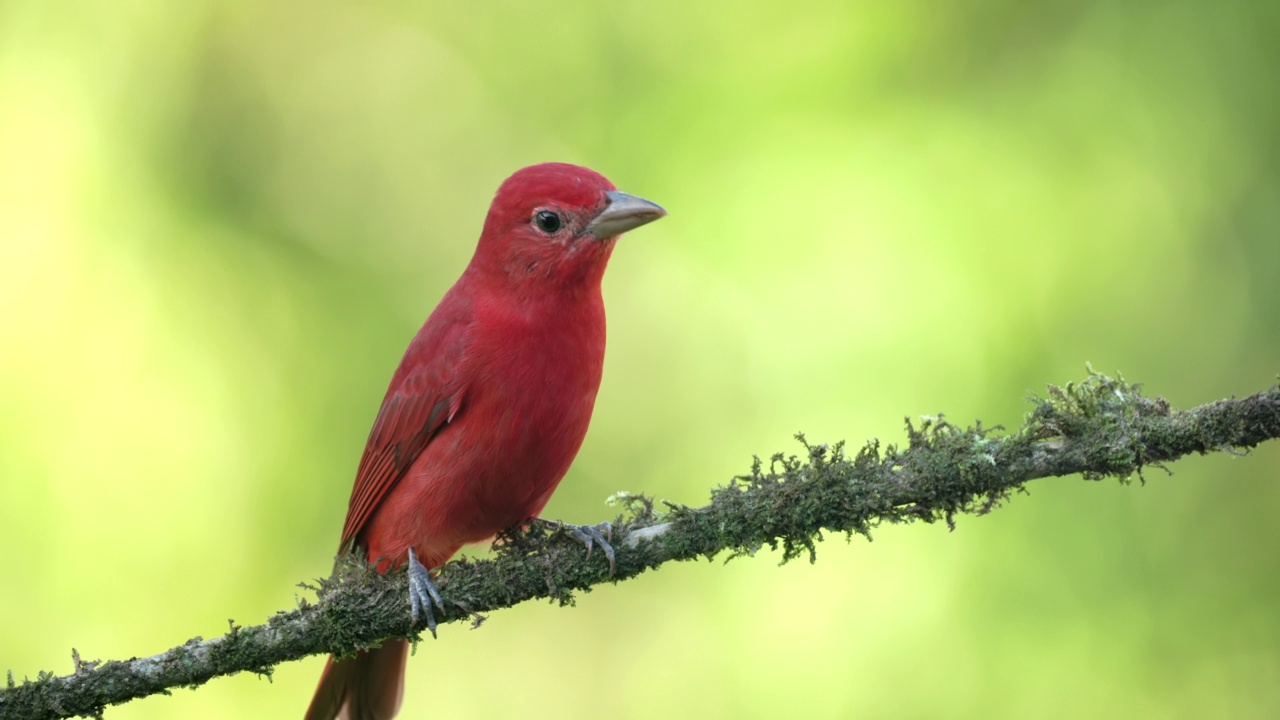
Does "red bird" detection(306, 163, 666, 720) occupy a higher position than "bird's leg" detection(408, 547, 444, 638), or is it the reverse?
"red bird" detection(306, 163, 666, 720)

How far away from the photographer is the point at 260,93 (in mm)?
6574

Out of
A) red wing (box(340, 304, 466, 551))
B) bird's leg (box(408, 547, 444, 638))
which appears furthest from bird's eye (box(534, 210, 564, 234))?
bird's leg (box(408, 547, 444, 638))

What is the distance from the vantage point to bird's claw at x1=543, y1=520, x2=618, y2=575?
123 inches

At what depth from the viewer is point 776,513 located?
9.64 ft

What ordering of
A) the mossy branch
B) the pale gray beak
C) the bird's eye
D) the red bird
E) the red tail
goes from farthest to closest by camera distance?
the red tail < the bird's eye < the pale gray beak < the red bird < the mossy branch

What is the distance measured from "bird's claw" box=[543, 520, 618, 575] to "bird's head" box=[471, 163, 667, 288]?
812mm

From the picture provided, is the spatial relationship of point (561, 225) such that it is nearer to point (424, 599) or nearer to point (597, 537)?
point (597, 537)

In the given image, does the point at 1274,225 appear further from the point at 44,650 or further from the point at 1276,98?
the point at 44,650

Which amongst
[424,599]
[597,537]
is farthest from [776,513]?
[424,599]

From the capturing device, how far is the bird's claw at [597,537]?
3.12 meters

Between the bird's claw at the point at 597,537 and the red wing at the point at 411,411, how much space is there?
0.61 m

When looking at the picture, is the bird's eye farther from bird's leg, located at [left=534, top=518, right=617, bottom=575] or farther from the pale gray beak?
bird's leg, located at [left=534, top=518, right=617, bottom=575]

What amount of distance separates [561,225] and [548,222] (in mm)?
44

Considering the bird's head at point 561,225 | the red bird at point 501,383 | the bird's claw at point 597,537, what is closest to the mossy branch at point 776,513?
the bird's claw at point 597,537
